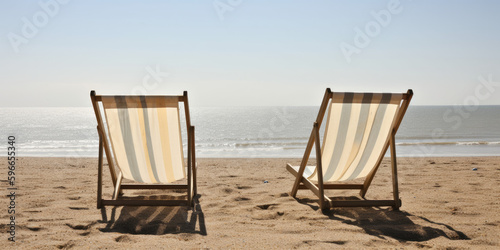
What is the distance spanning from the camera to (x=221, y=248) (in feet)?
7.94

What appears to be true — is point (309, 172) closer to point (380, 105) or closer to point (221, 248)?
point (380, 105)

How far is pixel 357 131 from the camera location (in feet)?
11.1

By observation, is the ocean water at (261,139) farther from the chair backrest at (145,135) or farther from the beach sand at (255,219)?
the chair backrest at (145,135)

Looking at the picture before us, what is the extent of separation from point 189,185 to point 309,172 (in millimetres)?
1288

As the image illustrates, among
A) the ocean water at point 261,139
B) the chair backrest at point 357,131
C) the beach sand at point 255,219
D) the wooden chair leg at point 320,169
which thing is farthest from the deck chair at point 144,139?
the ocean water at point 261,139

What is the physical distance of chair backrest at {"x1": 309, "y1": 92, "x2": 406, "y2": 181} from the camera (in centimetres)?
321

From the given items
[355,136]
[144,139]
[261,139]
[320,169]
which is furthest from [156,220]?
[261,139]

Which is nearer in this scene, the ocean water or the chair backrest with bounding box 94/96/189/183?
the chair backrest with bounding box 94/96/189/183

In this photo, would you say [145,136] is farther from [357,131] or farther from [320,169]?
[357,131]

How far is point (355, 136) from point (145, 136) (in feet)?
6.14

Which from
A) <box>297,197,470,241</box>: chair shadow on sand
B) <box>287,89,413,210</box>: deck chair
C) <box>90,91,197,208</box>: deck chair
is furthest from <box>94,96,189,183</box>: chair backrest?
<box>297,197,470,241</box>: chair shadow on sand

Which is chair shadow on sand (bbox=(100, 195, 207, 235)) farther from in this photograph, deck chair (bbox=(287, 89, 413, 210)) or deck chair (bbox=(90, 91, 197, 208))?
deck chair (bbox=(287, 89, 413, 210))

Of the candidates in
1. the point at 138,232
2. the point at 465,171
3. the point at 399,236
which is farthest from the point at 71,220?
the point at 465,171

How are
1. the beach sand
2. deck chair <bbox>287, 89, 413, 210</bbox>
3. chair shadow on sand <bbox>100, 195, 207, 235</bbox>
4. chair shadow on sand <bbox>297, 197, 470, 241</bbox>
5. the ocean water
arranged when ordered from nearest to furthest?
the beach sand → chair shadow on sand <bbox>297, 197, 470, 241</bbox> → chair shadow on sand <bbox>100, 195, 207, 235</bbox> → deck chair <bbox>287, 89, 413, 210</bbox> → the ocean water
